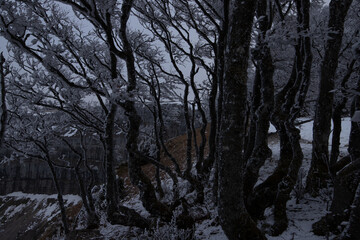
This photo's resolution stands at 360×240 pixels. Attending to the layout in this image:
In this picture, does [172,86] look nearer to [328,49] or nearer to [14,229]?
[328,49]

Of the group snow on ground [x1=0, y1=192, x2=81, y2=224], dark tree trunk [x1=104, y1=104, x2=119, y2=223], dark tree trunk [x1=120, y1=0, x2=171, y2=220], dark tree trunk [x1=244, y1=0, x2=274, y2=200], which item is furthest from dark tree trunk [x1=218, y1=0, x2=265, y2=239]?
snow on ground [x1=0, y1=192, x2=81, y2=224]

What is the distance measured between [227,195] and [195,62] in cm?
581

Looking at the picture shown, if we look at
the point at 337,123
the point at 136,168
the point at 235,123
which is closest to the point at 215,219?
the point at 136,168

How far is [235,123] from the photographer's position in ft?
8.14

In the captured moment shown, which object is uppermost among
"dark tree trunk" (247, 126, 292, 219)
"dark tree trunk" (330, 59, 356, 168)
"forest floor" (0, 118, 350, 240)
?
"dark tree trunk" (330, 59, 356, 168)

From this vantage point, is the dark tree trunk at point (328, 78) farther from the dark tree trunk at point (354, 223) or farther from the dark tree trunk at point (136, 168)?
the dark tree trunk at point (136, 168)

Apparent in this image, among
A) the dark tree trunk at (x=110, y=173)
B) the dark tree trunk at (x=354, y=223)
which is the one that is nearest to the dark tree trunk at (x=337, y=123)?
the dark tree trunk at (x=354, y=223)

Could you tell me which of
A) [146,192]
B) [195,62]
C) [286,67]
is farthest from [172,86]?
[146,192]

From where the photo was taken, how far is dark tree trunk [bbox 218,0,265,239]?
2.43 metres

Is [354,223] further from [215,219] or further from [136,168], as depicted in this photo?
[136,168]

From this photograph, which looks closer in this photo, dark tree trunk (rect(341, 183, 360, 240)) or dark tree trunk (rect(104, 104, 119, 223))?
dark tree trunk (rect(341, 183, 360, 240))

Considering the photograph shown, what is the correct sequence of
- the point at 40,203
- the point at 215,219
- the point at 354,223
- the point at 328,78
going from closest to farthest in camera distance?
the point at 354,223 < the point at 328,78 < the point at 215,219 < the point at 40,203

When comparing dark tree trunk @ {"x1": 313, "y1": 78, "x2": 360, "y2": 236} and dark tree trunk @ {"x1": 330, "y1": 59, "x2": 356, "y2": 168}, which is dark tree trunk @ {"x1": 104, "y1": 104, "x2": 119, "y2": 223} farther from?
dark tree trunk @ {"x1": 330, "y1": 59, "x2": 356, "y2": 168}

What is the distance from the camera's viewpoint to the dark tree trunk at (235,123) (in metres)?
2.43
